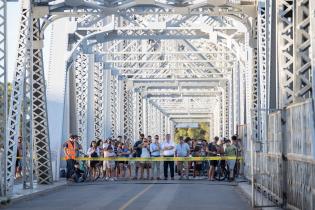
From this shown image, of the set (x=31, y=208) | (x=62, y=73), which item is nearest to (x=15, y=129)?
(x=31, y=208)

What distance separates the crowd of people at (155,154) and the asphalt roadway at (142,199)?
15.8 ft

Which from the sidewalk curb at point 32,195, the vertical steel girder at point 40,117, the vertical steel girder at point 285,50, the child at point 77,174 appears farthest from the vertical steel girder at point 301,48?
the child at point 77,174

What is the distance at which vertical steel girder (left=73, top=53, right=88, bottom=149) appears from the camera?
37.9 meters

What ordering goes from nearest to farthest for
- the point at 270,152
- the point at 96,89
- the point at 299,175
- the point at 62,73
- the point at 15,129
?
1. the point at 299,175
2. the point at 270,152
3. the point at 15,129
4. the point at 62,73
5. the point at 96,89

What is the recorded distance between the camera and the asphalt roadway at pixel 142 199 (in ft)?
59.7

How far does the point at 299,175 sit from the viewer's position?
46.1ft

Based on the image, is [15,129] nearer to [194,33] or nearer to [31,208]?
[31,208]

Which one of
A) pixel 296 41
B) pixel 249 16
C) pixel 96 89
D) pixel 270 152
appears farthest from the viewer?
pixel 96 89

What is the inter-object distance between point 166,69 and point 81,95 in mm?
18941

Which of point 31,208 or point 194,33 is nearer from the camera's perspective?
point 31,208

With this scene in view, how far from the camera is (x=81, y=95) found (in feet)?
123

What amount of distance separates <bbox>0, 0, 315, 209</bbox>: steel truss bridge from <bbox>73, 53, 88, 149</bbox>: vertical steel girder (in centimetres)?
6

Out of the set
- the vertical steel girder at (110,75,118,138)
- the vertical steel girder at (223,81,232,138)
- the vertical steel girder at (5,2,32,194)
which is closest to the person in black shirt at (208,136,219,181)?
the vertical steel girder at (5,2,32,194)

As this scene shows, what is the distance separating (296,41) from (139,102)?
177 feet
